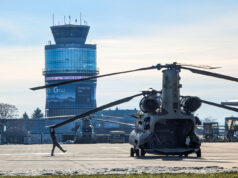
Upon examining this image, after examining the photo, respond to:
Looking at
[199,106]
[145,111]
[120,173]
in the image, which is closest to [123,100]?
[145,111]

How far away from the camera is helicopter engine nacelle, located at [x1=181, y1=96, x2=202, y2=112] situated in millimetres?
38844

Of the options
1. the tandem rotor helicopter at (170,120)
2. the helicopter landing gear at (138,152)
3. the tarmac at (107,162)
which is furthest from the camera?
the helicopter landing gear at (138,152)

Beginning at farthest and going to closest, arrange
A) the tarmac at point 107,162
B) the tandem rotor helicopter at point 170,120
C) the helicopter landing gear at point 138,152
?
the helicopter landing gear at point 138,152, the tandem rotor helicopter at point 170,120, the tarmac at point 107,162

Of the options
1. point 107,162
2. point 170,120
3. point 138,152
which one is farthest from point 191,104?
point 107,162

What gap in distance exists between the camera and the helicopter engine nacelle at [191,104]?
3884 cm

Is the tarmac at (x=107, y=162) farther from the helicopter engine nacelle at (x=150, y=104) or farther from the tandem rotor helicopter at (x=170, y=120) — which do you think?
the helicopter engine nacelle at (x=150, y=104)

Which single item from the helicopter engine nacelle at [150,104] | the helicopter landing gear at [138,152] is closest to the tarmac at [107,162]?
the helicopter landing gear at [138,152]

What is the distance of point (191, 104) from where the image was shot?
128 feet

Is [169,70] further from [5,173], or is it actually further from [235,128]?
[235,128]

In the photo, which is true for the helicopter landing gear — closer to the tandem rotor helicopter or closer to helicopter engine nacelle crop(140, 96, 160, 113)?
the tandem rotor helicopter

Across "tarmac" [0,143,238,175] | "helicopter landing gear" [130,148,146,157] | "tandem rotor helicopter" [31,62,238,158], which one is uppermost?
"tandem rotor helicopter" [31,62,238,158]

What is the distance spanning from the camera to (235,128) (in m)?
112

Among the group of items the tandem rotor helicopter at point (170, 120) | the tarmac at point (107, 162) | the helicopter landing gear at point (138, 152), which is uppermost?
the tandem rotor helicopter at point (170, 120)

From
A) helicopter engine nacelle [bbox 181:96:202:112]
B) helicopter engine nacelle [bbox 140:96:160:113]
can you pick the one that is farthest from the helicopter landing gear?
helicopter engine nacelle [bbox 181:96:202:112]
